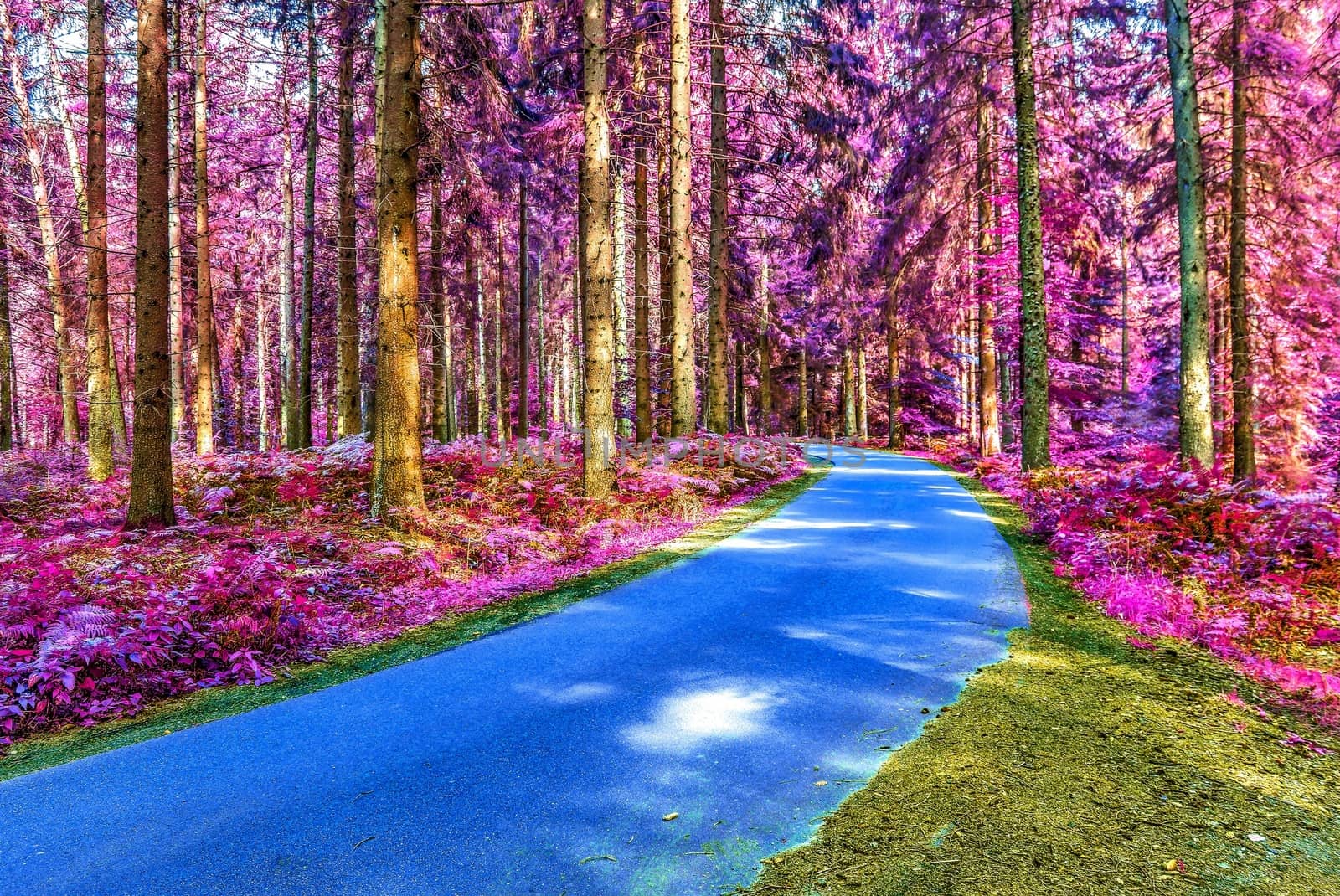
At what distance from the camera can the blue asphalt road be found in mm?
2529

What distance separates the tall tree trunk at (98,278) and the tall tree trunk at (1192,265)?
57.6 feet

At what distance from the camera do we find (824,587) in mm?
6312

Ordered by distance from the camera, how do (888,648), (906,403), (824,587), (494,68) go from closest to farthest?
(888,648), (824,587), (494,68), (906,403)

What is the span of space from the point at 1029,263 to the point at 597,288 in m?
8.96

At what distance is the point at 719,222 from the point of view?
1532cm

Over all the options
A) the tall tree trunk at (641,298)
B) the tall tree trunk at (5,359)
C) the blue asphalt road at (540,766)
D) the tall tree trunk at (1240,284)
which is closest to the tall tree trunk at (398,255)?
the blue asphalt road at (540,766)

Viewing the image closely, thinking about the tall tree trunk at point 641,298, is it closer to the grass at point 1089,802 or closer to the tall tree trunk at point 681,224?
the tall tree trunk at point 681,224

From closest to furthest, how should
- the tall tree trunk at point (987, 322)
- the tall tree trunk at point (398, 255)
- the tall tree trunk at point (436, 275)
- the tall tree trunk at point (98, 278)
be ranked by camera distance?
the tall tree trunk at point (398, 255) → the tall tree trunk at point (98, 278) → the tall tree trunk at point (436, 275) → the tall tree trunk at point (987, 322)

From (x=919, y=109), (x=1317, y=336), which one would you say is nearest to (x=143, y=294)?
(x=919, y=109)

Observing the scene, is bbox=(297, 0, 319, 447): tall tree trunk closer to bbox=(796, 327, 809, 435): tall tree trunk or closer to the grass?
the grass

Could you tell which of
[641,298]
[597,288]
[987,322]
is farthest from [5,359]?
[987,322]

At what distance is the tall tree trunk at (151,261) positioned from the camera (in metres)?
8.06

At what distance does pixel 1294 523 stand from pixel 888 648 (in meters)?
4.89

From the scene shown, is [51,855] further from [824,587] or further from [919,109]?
[919,109]
